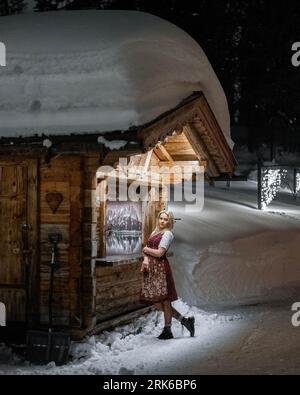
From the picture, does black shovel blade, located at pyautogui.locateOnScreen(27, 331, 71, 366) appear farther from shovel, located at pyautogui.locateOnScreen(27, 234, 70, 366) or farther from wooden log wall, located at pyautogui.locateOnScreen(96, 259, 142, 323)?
wooden log wall, located at pyautogui.locateOnScreen(96, 259, 142, 323)

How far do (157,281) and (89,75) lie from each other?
10.9 ft

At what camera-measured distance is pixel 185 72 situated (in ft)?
28.9

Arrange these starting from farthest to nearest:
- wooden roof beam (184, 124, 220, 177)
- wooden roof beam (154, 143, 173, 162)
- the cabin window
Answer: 1. wooden roof beam (154, 143, 173, 162)
2. wooden roof beam (184, 124, 220, 177)
3. the cabin window

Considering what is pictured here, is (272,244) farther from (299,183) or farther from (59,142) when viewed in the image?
(299,183)

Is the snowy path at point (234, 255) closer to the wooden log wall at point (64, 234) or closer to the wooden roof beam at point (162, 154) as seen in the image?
the wooden roof beam at point (162, 154)

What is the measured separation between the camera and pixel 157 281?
859cm

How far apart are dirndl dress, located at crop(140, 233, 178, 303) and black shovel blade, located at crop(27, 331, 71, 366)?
5.34 ft

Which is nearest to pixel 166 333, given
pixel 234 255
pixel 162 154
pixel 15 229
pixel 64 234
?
pixel 64 234

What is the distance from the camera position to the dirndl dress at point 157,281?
8.57 meters

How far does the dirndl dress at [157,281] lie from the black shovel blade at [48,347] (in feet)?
5.34

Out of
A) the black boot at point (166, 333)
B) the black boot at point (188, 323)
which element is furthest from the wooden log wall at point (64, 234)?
the black boot at point (188, 323)

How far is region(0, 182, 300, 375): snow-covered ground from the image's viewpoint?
7215 millimetres

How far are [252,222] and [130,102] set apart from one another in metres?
13.4

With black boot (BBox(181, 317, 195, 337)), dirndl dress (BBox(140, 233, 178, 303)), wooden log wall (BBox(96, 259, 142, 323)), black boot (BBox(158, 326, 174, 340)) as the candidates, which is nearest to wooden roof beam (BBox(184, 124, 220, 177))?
dirndl dress (BBox(140, 233, 178, 303))
